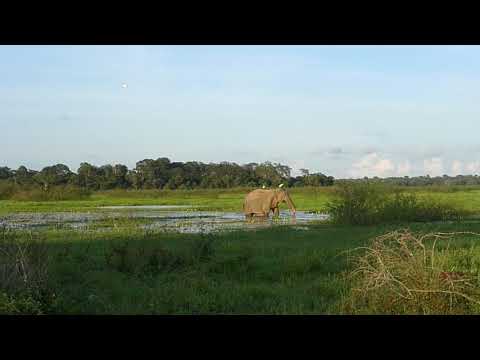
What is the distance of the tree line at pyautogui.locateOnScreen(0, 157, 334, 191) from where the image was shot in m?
24.3

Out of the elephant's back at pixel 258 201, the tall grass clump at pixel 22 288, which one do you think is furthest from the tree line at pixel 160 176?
the tall grass clump at pixel 22 288

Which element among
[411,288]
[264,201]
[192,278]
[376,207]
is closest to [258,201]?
[264,201]

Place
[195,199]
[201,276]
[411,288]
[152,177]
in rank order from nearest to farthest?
1. [411,288]
2. [201,276]
3. [152,177]
4. [195,199]

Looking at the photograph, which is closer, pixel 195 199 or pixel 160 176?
pixel 160 176

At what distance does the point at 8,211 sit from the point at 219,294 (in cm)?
1722

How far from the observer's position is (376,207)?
16953 mm

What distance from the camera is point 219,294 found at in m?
6.11

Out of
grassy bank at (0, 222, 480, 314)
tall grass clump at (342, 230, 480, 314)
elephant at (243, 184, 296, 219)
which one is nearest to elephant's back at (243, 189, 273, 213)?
elephant at (243, 184, 296, 219)

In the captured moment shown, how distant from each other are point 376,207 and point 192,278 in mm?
10862

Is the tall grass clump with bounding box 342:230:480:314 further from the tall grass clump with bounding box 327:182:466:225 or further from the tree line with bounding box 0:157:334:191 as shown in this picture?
the tree line with bounding box 0:157:334:191

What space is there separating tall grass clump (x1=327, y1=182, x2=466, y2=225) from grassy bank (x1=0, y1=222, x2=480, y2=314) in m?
5.61

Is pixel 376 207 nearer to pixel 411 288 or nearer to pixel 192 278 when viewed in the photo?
pixel 192 278
